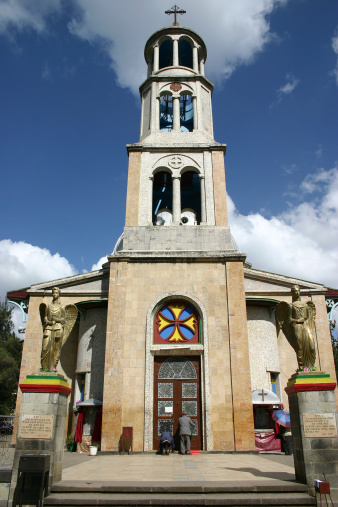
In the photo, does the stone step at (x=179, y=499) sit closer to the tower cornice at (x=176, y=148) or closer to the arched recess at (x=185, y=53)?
the tower cornice at (x=176, y=148)

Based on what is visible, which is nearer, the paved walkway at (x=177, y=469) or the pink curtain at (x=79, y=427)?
the paved walkway at (x=177, y=469)

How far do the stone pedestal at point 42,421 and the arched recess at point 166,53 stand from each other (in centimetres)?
2354

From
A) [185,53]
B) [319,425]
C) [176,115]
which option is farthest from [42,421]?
[185,53]

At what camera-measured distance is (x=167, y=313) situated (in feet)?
58.4

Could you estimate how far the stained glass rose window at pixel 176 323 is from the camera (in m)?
17.4

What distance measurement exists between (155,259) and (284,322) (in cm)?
831

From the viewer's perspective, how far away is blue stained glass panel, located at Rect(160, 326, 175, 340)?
17438 mm

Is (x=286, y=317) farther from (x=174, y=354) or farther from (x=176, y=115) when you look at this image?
(x=176, y=115)

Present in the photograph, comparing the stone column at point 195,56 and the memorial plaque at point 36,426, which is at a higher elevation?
the stone column at point 195,56

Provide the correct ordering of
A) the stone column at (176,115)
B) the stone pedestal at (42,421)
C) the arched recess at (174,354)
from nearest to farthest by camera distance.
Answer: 1. the stone pedestal at (42,421)
2. the arched recess at (174,354)
3. the stone column at (176,115)

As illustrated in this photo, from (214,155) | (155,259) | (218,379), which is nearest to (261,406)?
(218,379)

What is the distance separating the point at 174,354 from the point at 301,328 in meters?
7.53

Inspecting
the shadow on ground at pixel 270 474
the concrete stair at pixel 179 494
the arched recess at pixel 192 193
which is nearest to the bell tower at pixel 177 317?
the arched recess at pixel 192 193

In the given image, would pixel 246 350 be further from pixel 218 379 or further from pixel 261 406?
pixel 261 406
